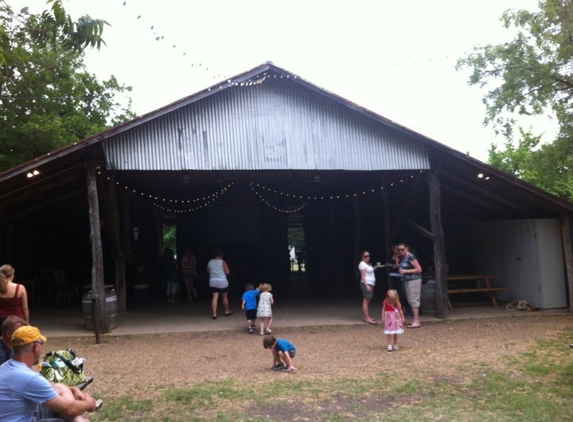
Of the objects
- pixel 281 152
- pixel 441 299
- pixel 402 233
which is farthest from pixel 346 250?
pixel 281 152

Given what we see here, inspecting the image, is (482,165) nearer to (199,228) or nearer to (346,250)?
(346,250)

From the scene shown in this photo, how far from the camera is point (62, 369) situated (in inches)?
186

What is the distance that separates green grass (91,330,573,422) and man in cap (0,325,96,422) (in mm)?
2003

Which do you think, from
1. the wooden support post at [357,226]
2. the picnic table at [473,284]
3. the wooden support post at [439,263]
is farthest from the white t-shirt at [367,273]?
the wooden support post at [357,226]

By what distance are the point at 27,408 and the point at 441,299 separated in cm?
962

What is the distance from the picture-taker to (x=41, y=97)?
1986 centimetres

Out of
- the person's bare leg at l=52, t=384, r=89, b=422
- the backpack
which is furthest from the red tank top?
the person's bare leg at l=52, t=384, r=89, b=422

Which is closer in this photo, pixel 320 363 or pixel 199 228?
pixel 320 363

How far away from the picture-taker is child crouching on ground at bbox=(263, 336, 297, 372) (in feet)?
24.3

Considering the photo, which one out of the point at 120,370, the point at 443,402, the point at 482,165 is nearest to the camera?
the point at 443,402

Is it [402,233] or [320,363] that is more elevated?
[402,233]

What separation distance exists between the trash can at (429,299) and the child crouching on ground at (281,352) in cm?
538

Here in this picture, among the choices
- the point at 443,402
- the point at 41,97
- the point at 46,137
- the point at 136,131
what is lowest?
the point at 443,402

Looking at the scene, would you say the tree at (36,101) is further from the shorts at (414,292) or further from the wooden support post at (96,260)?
the shorts at (414,292)
